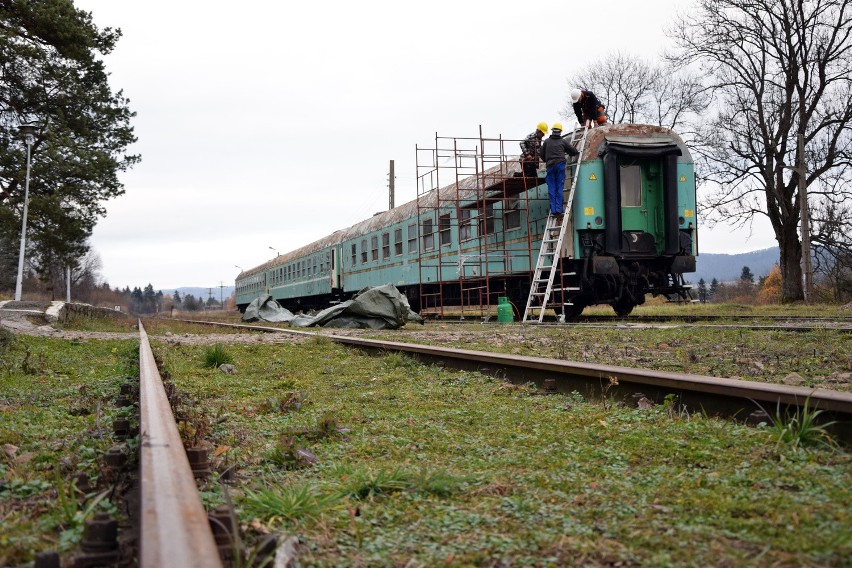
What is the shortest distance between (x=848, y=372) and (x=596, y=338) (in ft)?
13.5

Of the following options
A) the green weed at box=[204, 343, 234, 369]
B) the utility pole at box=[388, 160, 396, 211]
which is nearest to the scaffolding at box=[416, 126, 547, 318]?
the green weed at box=[204, 343, 234, 369]

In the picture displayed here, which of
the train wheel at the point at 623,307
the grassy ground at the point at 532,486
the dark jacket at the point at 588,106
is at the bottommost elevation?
the grassy ground at the point at 532,486

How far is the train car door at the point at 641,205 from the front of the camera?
14.5 metres

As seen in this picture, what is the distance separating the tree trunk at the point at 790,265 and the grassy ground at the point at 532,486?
23.5 metres

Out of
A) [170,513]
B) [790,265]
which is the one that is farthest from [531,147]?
[170,513]

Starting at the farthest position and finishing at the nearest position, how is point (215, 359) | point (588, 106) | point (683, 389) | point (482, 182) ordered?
point (482, 182) < point (588, 106) < point (215, 359) < point (683, 389)

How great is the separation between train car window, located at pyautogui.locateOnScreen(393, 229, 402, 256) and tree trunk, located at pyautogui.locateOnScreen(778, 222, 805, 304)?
41.6ft

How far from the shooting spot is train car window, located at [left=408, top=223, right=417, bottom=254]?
67.4 feet

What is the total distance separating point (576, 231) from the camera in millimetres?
14133

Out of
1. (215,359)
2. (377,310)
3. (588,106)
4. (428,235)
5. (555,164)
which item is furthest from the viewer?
(428,235)

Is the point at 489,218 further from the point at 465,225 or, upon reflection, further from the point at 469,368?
the point at 469,368

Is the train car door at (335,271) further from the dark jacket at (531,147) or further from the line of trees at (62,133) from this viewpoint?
the dark jacket at (531,147)

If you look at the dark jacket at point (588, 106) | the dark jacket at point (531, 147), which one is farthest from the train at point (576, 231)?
the dark jacket at point (588, 106)

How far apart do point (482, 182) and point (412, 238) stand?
3.72 meters
